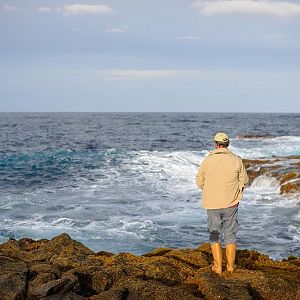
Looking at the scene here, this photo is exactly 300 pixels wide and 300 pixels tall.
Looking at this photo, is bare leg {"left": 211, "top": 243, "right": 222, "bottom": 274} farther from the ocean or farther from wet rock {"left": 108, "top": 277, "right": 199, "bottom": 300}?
the ocean

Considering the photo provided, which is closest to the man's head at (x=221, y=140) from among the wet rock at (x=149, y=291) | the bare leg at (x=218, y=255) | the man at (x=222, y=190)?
the man at (x=222, y=190)

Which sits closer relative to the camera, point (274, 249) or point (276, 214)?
point (274, 249)

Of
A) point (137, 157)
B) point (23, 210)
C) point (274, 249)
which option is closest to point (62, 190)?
point (23, 210)

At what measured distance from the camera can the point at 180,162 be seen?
29531mm

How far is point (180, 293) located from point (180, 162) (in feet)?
80.8

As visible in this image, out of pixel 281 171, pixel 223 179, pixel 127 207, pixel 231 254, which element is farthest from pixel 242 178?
pixel 281 171

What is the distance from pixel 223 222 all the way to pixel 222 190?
45cm

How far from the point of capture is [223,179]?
569cm

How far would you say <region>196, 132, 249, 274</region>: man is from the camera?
5688 mm

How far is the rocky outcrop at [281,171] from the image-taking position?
1867 centimetres

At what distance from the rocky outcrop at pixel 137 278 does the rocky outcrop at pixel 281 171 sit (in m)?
12.3

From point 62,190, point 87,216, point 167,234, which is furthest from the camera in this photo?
point 62,190

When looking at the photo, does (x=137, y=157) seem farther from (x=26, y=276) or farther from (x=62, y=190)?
(x=26, y=276)

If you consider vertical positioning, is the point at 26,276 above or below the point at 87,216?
above
